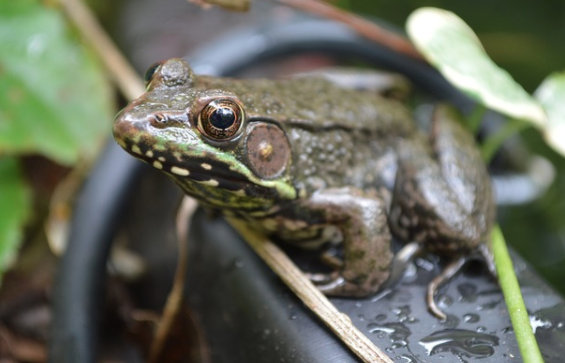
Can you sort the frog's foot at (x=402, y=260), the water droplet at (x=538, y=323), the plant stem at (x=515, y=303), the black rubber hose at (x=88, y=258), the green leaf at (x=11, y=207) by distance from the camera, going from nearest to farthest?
the plant stem at (x=515, y=303) → the water droplet at (x=538, y=323) → the frog's foot at (x=402, y=260) → the black rubber hose at (x=88, y=258) → the green leaf at (x=11, y=207)

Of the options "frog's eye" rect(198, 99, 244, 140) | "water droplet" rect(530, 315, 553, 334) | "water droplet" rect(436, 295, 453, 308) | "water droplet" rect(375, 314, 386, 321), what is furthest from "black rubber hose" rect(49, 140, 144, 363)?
"water droplet" rect(530, 315, 553, 334)

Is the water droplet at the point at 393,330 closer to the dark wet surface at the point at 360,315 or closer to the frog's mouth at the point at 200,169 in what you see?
the dark wet surface at the point at 360,315

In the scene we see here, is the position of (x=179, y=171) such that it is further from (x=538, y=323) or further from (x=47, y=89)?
(x=47, y=89)

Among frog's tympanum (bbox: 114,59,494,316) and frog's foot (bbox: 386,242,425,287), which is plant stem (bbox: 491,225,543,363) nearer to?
frog's tympanum (bbox: 114,59,494,316)

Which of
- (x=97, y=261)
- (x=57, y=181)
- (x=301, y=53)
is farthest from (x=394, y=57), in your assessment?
(x=57, y=181)

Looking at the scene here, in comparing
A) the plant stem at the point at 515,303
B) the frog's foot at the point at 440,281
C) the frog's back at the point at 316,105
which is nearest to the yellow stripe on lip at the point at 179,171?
the frog's back at the point at 316,105

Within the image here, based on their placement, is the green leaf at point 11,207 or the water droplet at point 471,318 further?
the green leaf at point 11,207
